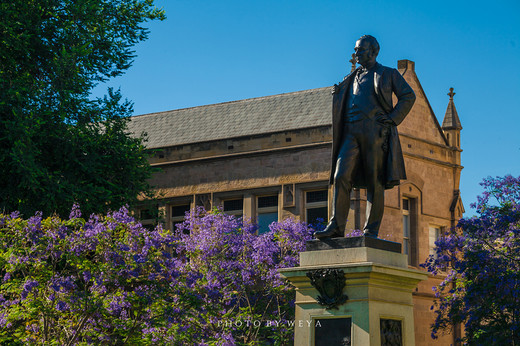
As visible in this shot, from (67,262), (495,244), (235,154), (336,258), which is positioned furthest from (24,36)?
(336,258)

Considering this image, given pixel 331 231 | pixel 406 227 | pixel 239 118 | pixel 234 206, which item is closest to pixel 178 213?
pixel 234 206

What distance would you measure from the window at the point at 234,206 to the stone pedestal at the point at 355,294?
81.3ft

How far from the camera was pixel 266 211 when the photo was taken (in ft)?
122

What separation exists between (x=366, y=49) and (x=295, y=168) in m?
23.1

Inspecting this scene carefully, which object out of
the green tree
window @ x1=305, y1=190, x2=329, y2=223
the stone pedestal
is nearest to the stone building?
window @ x1=305, y1=190, x2=329, y2=223

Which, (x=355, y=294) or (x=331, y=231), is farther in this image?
(x=331, y=231)

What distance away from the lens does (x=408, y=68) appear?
1511 inches

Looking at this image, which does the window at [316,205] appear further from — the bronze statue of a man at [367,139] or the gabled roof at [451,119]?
the bronze statue of a man at [367,139]

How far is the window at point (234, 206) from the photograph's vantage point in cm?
3778

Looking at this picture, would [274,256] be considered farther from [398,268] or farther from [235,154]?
[398,268]

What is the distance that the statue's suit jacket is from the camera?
1324cm

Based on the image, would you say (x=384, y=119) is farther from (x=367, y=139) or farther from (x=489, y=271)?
(x=489, y=271)

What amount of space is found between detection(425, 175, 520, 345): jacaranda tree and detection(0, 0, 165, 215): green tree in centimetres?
1004

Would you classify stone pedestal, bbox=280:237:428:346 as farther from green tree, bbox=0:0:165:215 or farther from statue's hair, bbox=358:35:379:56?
green tree, bbox=0:0:165:215
